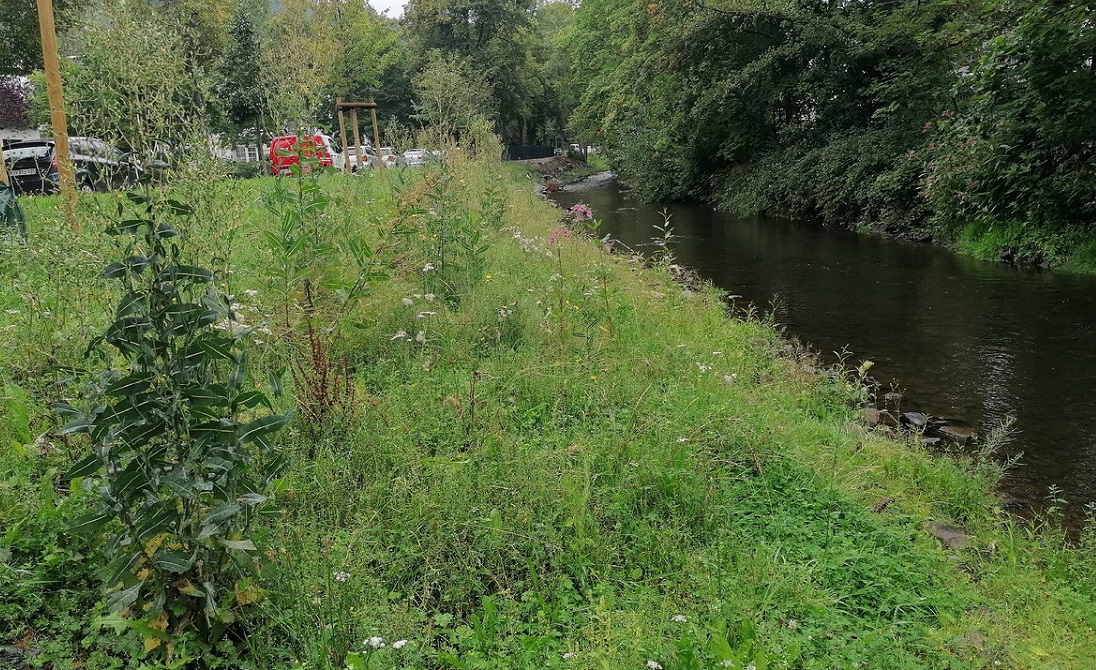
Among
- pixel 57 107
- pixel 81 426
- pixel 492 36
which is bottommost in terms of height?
pixel 81 426

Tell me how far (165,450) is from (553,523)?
1.83 metres

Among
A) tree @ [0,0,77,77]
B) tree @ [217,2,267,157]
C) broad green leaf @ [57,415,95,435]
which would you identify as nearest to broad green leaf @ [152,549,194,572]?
broad green leaf @ [57,415,95,435]

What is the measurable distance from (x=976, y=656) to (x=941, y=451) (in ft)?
9.81

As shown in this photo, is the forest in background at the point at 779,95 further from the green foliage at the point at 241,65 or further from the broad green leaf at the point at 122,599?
the broad green leaf at the point at 122,599

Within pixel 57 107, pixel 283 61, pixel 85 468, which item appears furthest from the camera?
pixel 283 61

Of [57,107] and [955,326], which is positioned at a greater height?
[57,107]

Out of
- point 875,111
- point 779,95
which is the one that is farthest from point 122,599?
point 779,95

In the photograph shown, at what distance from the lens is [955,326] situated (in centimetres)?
909

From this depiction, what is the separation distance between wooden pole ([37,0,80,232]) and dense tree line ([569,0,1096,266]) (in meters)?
13.2

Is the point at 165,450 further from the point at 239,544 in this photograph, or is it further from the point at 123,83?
the point at 123,83

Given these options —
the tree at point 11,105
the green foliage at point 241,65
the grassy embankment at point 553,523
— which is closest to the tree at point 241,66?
the green foliage at point 241,65

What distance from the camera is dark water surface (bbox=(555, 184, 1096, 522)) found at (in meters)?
5.91

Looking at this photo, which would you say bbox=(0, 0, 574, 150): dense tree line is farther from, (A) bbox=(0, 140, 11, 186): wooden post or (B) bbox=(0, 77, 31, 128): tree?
(B) bbox=(0, 77, 31, 128): tree

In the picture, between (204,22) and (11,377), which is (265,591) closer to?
(11,377)
